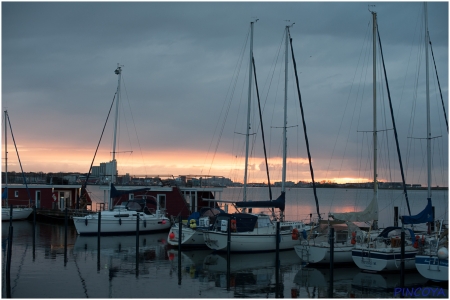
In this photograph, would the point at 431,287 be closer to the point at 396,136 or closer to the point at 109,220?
the point at 396,136

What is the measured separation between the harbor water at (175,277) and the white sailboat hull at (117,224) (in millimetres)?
4991

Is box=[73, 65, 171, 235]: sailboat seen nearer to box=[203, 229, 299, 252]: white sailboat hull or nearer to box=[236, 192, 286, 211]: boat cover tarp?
box=[203, 229, 299, 252]: white sailboat hull

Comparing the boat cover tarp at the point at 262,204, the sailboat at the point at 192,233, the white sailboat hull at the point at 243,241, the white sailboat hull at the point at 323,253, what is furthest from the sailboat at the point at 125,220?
the white sailboat hull at the point at 323,253

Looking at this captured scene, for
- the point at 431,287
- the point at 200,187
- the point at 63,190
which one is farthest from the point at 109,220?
the point at 431,287

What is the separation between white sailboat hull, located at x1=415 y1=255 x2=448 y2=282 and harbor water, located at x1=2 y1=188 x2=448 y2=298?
1.53 feet

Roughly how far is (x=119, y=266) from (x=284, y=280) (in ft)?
27.0

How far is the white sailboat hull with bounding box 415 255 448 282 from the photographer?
20906 mm

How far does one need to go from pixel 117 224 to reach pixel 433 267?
23.6 metres

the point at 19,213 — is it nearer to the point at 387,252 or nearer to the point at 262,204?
the point at 262,204

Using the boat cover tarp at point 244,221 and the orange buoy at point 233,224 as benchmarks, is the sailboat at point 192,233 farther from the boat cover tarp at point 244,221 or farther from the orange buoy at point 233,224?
the orange buoy at point 233,224

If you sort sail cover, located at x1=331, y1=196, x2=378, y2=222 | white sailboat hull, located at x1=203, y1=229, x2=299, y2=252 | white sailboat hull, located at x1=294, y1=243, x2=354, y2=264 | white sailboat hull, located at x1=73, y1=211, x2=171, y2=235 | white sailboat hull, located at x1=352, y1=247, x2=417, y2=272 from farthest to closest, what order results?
white sailboat hull, located at x1=73, y1=211, x2=171, y2=235 → white sailboat hull, located at x1=203, y1=229, x2=299, y2=252 → sail cover, located at x1=331, y1=196, x2=378, y2=222 → white sailboat hull, located at x1=294, y1=243, x2=354, y2=264 → white sailboat hull, located at x1=352, y1=247, x2=417, y2=272

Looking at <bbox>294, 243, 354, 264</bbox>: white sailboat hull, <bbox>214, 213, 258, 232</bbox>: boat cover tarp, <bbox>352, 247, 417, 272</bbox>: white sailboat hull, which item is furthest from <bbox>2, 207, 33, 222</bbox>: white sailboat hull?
<bbox>352, 247, 417, 272</bbox>: white sailboat hull

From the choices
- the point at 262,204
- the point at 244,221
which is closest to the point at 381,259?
the point at 244,221

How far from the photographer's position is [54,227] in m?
42.3
